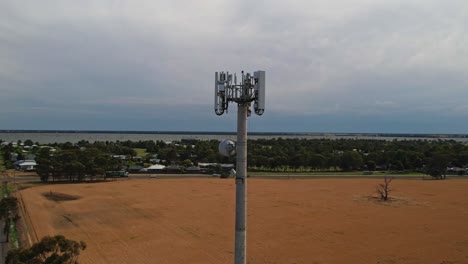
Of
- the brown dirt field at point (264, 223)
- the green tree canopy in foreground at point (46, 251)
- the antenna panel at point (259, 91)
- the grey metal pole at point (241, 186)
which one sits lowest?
the brown dirt field at point (264, 223)

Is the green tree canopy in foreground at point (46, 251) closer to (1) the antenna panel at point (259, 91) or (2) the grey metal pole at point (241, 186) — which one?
(2) the grey metal pole at point (241, 186)

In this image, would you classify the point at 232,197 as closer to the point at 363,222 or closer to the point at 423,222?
the point at 363,222

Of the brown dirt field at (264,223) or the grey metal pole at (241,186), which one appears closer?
the grey metal pole at (241,186)

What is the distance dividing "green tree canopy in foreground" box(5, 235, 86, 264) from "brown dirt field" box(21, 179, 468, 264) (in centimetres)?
576

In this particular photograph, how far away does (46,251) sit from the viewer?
1652 centimetres

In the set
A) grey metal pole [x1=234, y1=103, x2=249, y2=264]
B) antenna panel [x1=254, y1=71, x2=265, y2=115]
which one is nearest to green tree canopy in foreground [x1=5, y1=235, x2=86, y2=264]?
grey metal pole [x1=234, y1=103, x2=249, y2=264]

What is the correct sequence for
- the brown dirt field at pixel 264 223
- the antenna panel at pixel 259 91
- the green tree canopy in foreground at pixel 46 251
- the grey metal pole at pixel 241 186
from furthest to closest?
the brown dirt field at pixel 264 223 → the green tree canopy in foreground at pixel 46 251 → the grey metal pole at pixel 241 186 → the antenna panel at pixel 259 91

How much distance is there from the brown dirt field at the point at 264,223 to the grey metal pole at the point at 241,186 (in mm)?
14279

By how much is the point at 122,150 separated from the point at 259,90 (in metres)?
100

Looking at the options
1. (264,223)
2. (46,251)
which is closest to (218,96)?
(46,251)

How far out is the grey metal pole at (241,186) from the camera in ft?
30.0

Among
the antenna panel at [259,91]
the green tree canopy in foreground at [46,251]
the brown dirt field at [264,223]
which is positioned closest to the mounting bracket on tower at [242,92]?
the antenna panel at [259,91]

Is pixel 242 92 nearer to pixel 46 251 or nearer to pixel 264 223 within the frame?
pixel 46 251

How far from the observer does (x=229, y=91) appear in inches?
356
